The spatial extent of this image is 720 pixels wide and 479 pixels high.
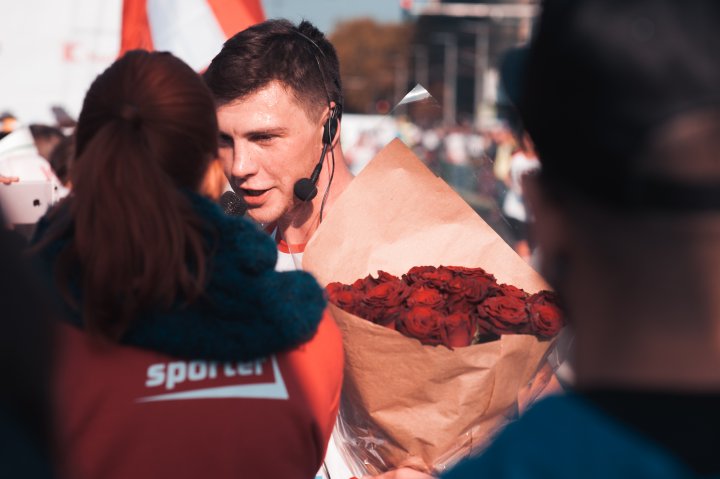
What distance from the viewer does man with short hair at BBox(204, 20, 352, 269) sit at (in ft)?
10.6

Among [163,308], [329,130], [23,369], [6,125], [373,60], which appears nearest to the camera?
[23,369]

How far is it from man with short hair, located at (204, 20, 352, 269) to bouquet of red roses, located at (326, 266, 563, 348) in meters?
0.90

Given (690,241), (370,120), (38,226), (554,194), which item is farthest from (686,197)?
(370,120)

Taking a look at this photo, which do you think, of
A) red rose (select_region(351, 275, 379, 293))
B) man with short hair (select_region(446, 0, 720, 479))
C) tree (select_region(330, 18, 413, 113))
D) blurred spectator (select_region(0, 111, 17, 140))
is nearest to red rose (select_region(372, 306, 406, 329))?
red rose (select_region(351, 275, 379, 293))

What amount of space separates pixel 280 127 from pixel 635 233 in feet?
7.95

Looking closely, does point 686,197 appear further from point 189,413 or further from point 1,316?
point 189,413

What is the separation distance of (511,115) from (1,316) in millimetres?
821

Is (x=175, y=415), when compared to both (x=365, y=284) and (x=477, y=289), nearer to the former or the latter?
(x=365, y=284)

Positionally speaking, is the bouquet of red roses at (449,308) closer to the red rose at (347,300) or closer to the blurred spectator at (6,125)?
the red rose at (347,300)

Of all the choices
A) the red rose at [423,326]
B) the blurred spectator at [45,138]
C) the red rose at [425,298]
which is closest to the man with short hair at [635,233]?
the red rose at [423,326]

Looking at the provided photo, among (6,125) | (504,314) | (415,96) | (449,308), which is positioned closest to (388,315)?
(449,308)

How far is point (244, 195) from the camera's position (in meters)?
3.30

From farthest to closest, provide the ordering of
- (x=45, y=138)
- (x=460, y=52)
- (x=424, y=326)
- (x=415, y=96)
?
1. (x=460, y=52)
2. (x=45, y=138)
3. (x=415, y=96)
4. (x=424, y=326)

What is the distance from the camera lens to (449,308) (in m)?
2.29
